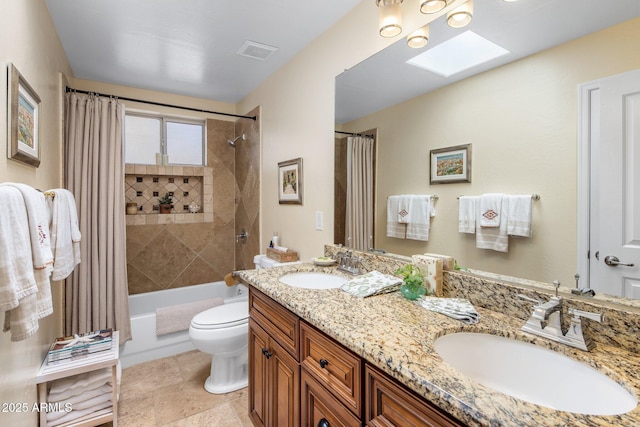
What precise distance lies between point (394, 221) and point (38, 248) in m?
1.46

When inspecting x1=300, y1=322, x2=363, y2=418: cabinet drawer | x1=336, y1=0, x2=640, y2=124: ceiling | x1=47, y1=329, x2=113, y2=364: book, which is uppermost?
x1=336, y1=0, x2=640, y2=124: ceiling

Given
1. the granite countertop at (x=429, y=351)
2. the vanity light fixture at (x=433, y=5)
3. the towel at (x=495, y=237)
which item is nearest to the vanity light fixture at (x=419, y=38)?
the vanity light fixture at (x=433, y=5)

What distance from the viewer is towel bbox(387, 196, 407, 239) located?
153 cm

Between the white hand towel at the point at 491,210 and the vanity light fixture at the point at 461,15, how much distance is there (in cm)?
71

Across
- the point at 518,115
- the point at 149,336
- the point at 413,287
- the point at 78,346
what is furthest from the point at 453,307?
the point at 149,336

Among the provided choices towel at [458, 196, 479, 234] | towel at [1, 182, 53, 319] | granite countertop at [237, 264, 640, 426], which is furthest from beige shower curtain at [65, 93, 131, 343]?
towel at [458, 196, 479, 234]

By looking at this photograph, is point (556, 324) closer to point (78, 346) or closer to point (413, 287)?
point (413, 287)

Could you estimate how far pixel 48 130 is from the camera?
1.88 m

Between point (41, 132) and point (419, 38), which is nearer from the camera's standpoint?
point (419, 38)

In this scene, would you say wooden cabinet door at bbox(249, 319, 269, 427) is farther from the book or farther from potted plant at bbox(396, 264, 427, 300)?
the book

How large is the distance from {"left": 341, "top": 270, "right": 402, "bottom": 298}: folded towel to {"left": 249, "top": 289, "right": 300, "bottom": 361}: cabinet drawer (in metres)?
0.28

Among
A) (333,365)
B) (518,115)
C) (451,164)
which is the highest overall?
(518,115)

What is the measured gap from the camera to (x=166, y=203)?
331cm

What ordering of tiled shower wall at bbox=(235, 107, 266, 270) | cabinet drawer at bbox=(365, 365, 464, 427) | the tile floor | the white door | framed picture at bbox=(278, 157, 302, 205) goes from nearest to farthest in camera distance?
cabinet drawer at bbox=(365, 365, 464, 427)
the white door
the tile floor
framed picture at bbox=(278, 157, 302, 205)
tiled shower wall at bbox=(235, 107, 266, 270)
